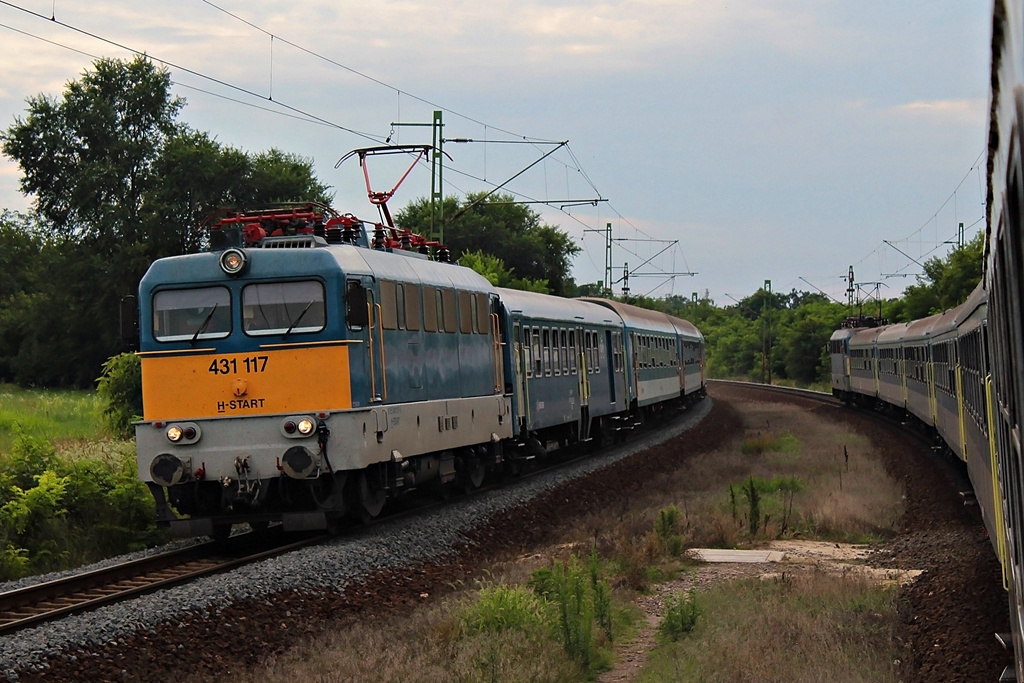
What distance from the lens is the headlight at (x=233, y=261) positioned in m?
13.6

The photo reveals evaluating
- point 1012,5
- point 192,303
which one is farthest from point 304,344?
point 1012,5

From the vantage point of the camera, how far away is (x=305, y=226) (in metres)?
15.0

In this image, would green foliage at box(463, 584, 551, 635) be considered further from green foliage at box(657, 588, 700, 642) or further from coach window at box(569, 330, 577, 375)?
coach window at box(569, 330, 577, 375)

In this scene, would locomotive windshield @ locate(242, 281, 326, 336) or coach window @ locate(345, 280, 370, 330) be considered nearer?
coach window @ locate(345, 280, 370, 330)

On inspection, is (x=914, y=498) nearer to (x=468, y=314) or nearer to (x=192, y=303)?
(x=468, y=314)

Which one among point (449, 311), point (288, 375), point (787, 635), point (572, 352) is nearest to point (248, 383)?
point (288, 375)

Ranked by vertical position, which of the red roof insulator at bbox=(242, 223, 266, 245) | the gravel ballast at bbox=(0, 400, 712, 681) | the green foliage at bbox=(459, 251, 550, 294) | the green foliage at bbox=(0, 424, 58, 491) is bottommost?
the gravel ballast at bbox=(0, 400, 712, 681)

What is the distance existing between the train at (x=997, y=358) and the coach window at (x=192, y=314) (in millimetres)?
7623

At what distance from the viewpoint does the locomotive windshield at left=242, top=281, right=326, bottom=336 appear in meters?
13.5

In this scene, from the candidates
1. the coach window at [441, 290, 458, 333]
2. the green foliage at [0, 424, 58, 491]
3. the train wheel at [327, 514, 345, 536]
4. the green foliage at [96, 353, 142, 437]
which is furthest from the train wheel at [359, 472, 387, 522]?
the green foliage at [96, 353, 142, 437]

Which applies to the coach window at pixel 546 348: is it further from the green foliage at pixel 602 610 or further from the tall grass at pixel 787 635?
the green foliage at pixel 602 610

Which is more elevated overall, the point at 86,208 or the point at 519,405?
the point at 86,208

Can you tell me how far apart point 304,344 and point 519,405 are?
24.5 feet

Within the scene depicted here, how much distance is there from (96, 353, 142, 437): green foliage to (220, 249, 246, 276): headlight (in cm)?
1242
